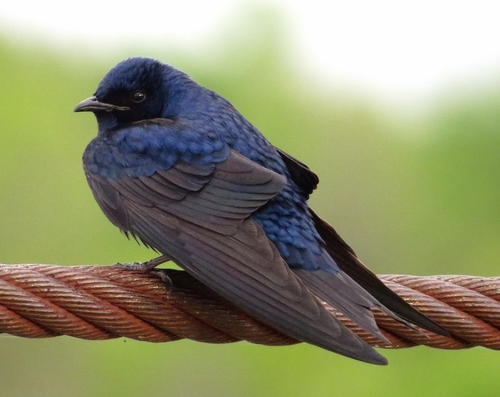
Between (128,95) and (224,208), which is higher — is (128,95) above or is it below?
above

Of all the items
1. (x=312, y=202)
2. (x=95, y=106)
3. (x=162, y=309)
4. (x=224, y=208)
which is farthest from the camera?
(x=312, y=202)

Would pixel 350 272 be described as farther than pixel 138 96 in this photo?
No

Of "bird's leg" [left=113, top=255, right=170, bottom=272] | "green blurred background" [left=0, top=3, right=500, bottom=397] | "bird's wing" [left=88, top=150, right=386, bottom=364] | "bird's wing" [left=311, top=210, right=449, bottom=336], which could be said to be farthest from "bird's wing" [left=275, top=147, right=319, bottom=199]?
"green blurred background" [left=0, top=3, right=500, bottom=397]

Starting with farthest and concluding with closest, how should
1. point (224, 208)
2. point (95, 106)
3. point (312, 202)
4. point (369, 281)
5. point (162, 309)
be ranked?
1. point (312, 202)
2. point (95, 106)
3. point (224, 208)
4. point (369, 281)
5. point (162, 309)

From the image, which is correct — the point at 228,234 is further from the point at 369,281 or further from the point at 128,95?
the point at 128,95

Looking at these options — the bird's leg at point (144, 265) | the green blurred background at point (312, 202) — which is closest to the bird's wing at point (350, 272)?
the bird's leg at point (144, 265)

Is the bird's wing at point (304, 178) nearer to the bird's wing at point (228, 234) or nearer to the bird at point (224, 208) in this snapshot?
the bird at point (224, 208)

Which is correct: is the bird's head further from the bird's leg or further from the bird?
→ the bird's leg

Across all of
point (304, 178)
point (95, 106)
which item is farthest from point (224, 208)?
point (95, 106)
